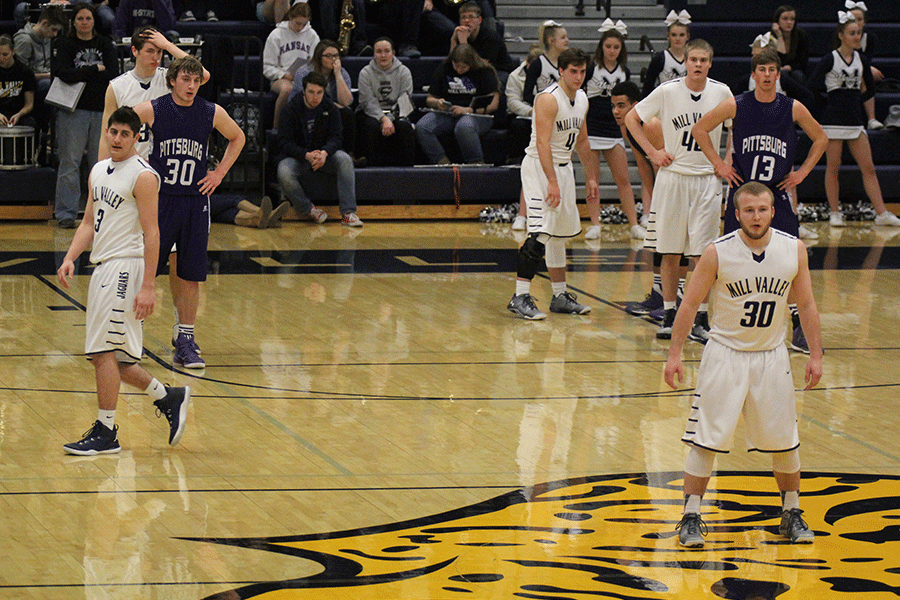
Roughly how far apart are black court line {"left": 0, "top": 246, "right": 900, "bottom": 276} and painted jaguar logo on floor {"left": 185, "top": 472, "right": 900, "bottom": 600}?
5.61 metres

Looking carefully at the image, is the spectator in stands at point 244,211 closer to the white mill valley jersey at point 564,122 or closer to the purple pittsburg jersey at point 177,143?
the white mill valley jersey at point 564,122

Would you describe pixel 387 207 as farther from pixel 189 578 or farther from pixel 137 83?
pixel 189 578

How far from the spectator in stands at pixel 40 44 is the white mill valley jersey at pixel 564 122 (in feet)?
20.9

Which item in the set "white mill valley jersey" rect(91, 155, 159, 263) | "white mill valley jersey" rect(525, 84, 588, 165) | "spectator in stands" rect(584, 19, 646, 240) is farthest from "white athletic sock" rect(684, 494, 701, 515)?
"spectator in stands" rect(584, 19, 646, 240)

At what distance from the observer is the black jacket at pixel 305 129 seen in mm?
13258

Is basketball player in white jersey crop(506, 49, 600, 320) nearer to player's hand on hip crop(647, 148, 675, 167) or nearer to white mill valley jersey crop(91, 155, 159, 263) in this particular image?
player's hand on hip crop(647, 148, 675, 167)

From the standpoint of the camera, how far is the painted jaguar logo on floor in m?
4.63

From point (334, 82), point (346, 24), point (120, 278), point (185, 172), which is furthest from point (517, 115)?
point (120, 278)

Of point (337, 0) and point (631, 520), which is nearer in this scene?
point (631, 520)

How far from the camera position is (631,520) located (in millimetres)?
5383

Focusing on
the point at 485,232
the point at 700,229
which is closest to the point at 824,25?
the point at 485,232

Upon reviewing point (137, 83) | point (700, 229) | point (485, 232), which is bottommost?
point (485, 232)

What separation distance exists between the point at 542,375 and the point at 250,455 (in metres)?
2.27

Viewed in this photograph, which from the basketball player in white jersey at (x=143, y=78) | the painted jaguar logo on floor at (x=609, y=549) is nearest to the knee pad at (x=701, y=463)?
the painted jaguar logo on floor at (x=609, y=549)
